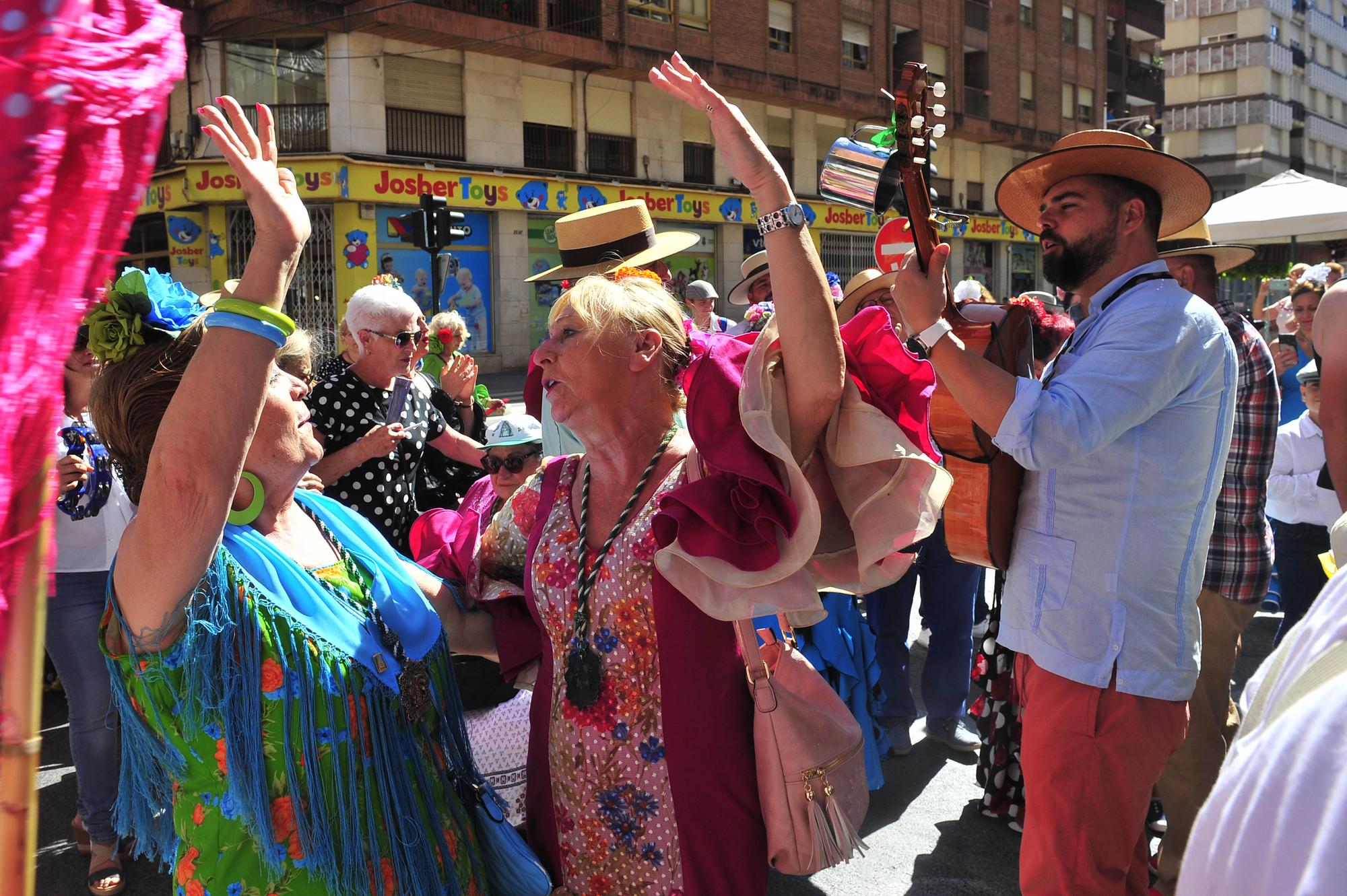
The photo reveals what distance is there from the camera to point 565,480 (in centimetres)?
232

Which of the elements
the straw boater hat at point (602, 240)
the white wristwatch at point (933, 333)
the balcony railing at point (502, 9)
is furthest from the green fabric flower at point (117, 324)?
the balcony railing at point (502, 9)

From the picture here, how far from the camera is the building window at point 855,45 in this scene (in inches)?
1080

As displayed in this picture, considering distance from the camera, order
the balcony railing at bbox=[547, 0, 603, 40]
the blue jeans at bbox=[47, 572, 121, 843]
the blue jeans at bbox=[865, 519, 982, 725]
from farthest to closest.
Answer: the balcony railing at bbox=[547, 0, 603, 40] < the blue jeans at bbox=[865, 519, 982, 725] < the blue jeans at bbox=[47, 572, 121, 843]

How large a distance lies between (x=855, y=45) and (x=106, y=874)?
92.5 feet

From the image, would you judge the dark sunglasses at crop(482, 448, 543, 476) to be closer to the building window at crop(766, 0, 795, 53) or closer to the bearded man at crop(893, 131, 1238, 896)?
the bearded man at crop(893, 131, 1238, 896)

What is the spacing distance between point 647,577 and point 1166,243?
8.98 feet

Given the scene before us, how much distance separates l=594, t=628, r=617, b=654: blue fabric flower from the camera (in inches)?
79.8

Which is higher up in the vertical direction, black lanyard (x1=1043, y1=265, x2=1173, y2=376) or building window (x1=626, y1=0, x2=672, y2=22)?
building window (x1=626, y1=0, x2=672, y2=22)

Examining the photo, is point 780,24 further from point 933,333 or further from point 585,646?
point 585,646

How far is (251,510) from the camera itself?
1903mm

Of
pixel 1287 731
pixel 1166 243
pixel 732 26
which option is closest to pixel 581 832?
pixel 1287 731

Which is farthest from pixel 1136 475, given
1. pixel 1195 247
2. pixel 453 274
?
pixel 453 274

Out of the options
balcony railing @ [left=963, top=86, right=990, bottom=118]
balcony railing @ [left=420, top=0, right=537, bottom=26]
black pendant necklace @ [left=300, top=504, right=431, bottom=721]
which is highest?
balcony railing @ [left=963, top=86, right=990, bottom=118]

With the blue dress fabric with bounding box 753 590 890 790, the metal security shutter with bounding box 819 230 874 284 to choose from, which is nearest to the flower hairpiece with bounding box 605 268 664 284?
the blue dress fabric with bounding box 753 590 890 790
